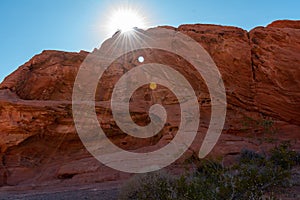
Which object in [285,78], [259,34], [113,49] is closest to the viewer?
[285,78]

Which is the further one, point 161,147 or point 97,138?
point 97,138

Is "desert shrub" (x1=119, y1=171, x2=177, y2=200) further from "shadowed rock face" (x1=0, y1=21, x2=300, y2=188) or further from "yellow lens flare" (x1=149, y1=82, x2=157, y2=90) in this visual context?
"yellow lens flare" (x1=149, y1=82, x2=157, y2=90)

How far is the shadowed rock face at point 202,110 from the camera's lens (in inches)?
594

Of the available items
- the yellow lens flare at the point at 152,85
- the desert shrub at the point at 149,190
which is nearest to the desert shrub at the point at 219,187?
the desert shrub at the point at 149,190

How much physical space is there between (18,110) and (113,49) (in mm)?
9965

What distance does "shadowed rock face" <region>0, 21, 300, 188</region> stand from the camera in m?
15.1

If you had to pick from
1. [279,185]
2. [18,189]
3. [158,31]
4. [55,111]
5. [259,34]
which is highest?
[158,31]

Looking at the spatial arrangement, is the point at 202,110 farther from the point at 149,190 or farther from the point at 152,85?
the point at 149,190

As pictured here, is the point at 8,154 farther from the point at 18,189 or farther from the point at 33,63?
the point at 33,63

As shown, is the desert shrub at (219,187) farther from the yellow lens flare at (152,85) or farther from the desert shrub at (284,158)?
the yellow lens flare at (152,85)

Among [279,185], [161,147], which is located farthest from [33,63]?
[279,185]

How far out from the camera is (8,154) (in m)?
15.5

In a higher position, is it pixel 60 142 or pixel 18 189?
pixel 60 142

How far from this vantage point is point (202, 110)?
54.5 ft
